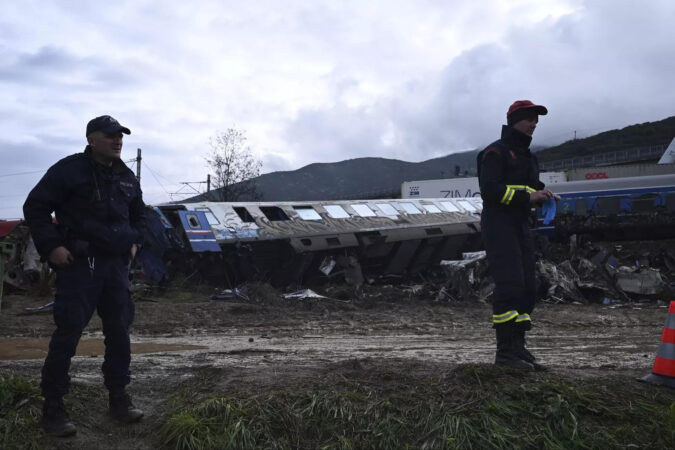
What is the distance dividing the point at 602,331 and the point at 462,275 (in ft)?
16.1

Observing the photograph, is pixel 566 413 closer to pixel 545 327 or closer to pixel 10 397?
pixel 10 397

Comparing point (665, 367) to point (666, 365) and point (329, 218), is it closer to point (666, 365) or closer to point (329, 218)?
point (666, 365)

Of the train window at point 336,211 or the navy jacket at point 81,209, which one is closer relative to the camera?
the navy jacket at point 81,209

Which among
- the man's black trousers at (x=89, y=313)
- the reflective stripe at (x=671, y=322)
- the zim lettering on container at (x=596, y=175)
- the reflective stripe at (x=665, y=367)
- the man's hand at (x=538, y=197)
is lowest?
the reflective stripe at (x=665, y=367)

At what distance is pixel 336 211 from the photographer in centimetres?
1719

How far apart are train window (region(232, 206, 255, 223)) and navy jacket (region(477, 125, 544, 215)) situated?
11162 millimetres

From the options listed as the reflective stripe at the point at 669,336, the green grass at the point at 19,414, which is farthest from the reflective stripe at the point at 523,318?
the green grass at the point at 19,414

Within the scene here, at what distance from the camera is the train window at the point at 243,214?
615 inches

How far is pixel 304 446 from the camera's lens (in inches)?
137

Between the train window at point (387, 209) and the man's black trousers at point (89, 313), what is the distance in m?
14.6

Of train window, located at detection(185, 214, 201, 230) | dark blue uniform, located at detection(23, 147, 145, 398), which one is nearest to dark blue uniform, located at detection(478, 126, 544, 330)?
dark blue uniform, located at detection(23, 147, 145, 398)

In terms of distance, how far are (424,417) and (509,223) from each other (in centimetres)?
182

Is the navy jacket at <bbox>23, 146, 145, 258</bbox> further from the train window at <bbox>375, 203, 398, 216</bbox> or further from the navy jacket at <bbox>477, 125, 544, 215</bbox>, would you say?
the train window at <bbox>375, 203, 398, 216</bbox>

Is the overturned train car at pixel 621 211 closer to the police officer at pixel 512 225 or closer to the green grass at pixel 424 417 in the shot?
the police officer at pixel 512 225
